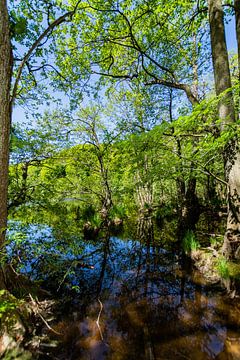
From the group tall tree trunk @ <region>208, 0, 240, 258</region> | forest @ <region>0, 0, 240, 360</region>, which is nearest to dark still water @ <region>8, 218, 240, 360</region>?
forest @ <region>0, 0, 240, 360</region>

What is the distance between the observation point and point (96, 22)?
6.02 meters

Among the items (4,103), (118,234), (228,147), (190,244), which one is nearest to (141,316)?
(190,244)

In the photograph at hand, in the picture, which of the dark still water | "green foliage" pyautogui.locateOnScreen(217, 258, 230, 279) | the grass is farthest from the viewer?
the grass

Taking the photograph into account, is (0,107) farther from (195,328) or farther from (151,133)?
(195,328)

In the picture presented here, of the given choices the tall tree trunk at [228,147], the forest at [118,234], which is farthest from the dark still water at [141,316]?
the tall tree trunk at [228,147]

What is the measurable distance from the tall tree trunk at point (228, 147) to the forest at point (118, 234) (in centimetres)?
2

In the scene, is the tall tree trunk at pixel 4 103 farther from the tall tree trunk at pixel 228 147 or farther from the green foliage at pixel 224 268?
the green foliage at pixel 224 268

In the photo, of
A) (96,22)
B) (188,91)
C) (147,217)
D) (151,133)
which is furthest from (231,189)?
(147,217)

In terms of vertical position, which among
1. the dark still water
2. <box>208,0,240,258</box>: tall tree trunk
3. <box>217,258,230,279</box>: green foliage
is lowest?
the dark still water

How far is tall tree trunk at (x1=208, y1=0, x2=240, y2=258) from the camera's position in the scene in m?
3.61

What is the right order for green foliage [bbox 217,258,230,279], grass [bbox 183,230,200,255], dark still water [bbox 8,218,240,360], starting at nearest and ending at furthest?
dark still water [bbox 8,218,240,360] → green foliage [bbox 217,258,230,279] → grass [bbox 183,230,200,255]

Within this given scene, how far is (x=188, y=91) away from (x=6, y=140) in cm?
463

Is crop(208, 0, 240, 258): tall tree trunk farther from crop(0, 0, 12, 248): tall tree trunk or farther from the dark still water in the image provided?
crop(0, 0, 12, 248): tall tree trunk

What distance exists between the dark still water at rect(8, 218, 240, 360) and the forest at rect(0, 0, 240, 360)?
0.06 ft
